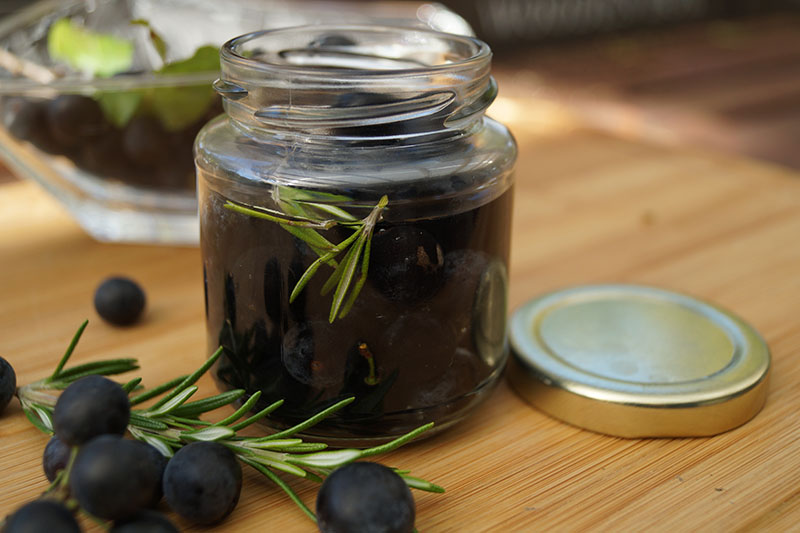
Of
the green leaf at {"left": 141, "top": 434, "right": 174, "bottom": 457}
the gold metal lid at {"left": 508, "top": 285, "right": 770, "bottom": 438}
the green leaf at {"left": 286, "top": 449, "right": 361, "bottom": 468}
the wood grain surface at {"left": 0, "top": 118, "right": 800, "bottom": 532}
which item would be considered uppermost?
the green leaf at {"left": 286, "top": 449, "right": 361, "bottom": 468}

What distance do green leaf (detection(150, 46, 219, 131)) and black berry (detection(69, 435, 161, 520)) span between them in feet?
1.68

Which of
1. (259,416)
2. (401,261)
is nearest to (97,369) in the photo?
(259,416)

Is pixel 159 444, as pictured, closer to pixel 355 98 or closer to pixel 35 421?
pixel 35 421

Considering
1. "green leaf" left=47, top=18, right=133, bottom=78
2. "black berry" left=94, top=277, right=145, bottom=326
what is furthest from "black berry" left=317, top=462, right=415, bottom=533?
"green leaf" left=47, top=18, right=133, bottom=78

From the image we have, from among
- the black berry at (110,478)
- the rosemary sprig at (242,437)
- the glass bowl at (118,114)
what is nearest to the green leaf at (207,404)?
the rosemary sprig at (242,437)

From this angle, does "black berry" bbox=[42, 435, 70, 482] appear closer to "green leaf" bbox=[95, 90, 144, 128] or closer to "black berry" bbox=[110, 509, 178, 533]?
"black berry" bbox=[110, 509, 178, 533]

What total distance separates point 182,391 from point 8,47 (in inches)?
25.7

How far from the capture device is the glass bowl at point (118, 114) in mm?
890

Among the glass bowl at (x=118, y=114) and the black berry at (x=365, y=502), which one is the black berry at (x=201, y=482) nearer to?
the black berry at (x=365, y=502)

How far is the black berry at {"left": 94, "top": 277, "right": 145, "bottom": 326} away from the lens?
80 cm

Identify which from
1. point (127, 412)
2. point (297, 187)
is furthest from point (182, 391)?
point (297, 187)

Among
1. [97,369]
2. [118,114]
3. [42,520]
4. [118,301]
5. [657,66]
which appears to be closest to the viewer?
[42,520]

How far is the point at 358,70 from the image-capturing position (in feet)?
1.96

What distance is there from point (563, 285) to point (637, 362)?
0.76ft
